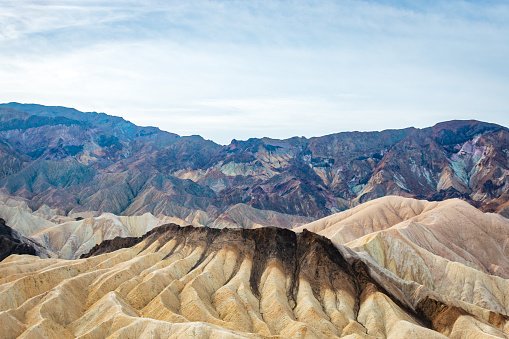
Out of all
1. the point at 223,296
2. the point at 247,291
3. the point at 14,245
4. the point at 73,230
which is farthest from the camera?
the point at 73,230

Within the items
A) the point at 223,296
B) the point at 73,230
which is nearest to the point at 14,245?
the point at 73,230

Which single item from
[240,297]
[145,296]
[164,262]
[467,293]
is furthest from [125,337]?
[467,293]

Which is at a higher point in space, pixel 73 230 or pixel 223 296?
pixel 223 296

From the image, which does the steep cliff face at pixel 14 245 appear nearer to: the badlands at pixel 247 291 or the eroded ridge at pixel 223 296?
the badlands at pixel 247 291

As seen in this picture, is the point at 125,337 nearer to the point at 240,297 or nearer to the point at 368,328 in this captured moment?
the point at 240,297

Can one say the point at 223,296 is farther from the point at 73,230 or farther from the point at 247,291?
the point at 73,230

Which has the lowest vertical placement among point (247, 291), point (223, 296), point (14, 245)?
point (14, 245)

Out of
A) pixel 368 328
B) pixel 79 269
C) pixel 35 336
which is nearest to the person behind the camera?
pixel 35 336

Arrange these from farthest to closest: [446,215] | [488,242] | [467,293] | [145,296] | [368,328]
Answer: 1. [446,215]
2. [488,242]
3. [467,293]
4. [145,296]
5. [368,328]
